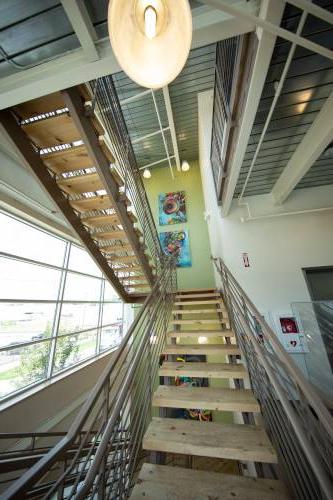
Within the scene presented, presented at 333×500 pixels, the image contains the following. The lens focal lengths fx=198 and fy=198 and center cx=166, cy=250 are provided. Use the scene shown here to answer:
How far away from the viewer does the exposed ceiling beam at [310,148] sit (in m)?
2.29

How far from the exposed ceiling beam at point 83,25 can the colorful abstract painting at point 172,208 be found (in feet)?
19.1

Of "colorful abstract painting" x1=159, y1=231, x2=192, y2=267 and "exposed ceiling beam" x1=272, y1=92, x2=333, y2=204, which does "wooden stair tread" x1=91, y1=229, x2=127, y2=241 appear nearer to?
"exposed ceiling beam" x1=272, y1=92, x2=333, y2=204

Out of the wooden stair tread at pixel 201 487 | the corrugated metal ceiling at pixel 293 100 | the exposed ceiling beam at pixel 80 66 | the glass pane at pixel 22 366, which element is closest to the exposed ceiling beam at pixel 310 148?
the corrugated metal ceiling at pixel 293 100

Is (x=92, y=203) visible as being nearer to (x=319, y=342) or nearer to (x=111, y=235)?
(x=111, y=235)

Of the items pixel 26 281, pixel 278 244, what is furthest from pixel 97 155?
pixel 278 244

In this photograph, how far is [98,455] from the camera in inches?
40.7

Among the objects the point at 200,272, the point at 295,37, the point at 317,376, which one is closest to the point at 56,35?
the point at 295,37

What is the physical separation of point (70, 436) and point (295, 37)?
2.68 m

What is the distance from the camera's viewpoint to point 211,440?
1.53m

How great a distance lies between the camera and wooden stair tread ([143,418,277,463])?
4.58ft

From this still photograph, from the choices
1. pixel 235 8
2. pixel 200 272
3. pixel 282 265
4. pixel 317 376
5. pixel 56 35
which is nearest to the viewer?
pixel 235 8

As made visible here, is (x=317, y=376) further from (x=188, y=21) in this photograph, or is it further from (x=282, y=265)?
(x=188, y=21)

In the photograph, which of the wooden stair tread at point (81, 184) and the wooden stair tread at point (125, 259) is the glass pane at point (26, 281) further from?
the wooden stair tread at point (81, 184)

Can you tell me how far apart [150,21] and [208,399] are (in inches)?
104
